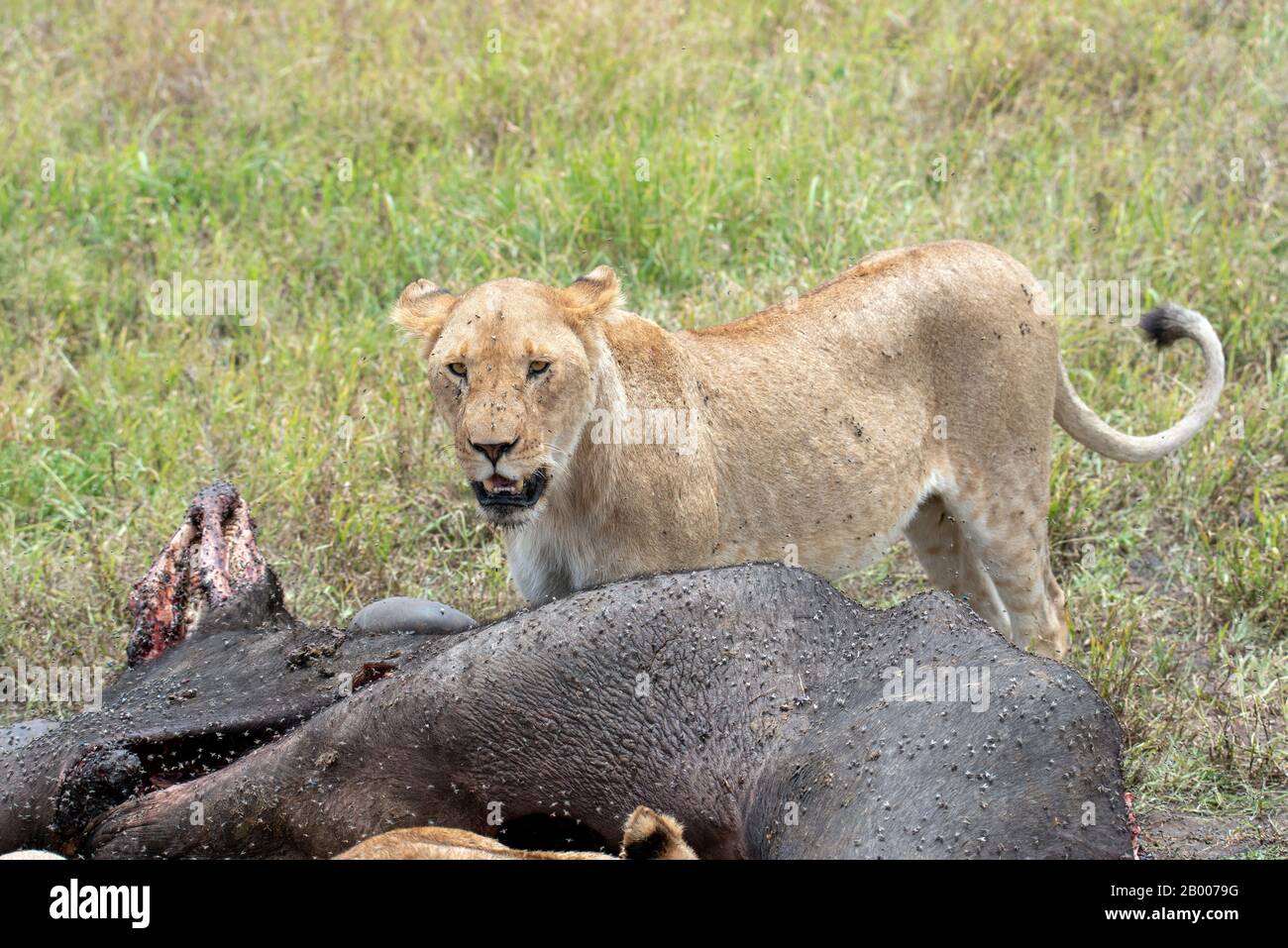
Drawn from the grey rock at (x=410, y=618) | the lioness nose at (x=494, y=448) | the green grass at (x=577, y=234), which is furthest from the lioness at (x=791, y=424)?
the green grass at (x=577, y=234)

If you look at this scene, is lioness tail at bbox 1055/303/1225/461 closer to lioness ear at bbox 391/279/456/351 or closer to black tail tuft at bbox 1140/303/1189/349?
black tail tuft at bbox 1140/303/1189/349

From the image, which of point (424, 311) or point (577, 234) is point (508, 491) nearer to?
point (424, 311)

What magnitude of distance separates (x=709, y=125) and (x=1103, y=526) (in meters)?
2.77

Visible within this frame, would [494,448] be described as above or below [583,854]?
above

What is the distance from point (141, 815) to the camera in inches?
134

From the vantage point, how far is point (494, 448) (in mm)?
4102

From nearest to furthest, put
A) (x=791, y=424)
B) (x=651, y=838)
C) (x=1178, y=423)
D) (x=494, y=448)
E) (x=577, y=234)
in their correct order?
1. (x=651, y=838)
2. (x=494, y=448)
3. (x=791, y=424)
4. (x=1178, y=423)
5. (x=577, y=234)

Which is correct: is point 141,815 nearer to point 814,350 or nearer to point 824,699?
point 824,699

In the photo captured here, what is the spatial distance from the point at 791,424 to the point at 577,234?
2.41 meters

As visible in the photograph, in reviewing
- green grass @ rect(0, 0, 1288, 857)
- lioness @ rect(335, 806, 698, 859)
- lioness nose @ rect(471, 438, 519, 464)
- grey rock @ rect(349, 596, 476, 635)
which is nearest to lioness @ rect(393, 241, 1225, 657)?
lioness nose @ rect(471, 438, 519, 464)

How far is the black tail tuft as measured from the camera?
560cm

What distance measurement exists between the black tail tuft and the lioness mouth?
7.92ft

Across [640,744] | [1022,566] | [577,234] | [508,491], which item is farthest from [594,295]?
[577,234]
